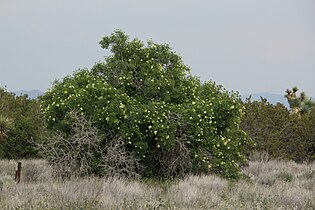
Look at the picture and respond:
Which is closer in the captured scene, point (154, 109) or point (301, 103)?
point (154, 109)

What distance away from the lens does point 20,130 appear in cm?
1745

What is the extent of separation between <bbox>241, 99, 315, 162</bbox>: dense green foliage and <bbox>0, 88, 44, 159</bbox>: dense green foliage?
786 cm

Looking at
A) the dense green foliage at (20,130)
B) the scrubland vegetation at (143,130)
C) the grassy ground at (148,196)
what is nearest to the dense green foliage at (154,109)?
the scrubland vegetation at (143,130)

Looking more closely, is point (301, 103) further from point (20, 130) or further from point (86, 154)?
point (86, 154)

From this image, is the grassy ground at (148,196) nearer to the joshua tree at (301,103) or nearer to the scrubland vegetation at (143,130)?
the scrubland vegetation at (143,130)

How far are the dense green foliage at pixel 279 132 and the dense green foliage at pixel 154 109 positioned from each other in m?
4.80

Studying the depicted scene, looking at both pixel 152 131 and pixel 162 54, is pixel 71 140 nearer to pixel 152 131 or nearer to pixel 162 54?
pixel 152 131

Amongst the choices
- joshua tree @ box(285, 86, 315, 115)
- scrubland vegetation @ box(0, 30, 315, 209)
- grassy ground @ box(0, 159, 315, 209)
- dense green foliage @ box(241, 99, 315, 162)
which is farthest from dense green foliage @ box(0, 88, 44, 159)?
joshua tree @ box(285, 86, 315, 115)

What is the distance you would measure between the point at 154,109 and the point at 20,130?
23.4 feet

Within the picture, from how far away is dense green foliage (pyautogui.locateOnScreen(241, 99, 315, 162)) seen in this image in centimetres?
1884

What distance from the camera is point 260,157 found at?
1823 centimetres

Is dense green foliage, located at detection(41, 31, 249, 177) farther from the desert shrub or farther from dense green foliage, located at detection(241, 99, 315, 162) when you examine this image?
dense green foliage, located at detection(241, 99, 315, 162)

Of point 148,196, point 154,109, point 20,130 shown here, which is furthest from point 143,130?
point 20,130

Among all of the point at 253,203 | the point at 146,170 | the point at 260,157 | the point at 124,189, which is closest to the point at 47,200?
the point at 124,189
